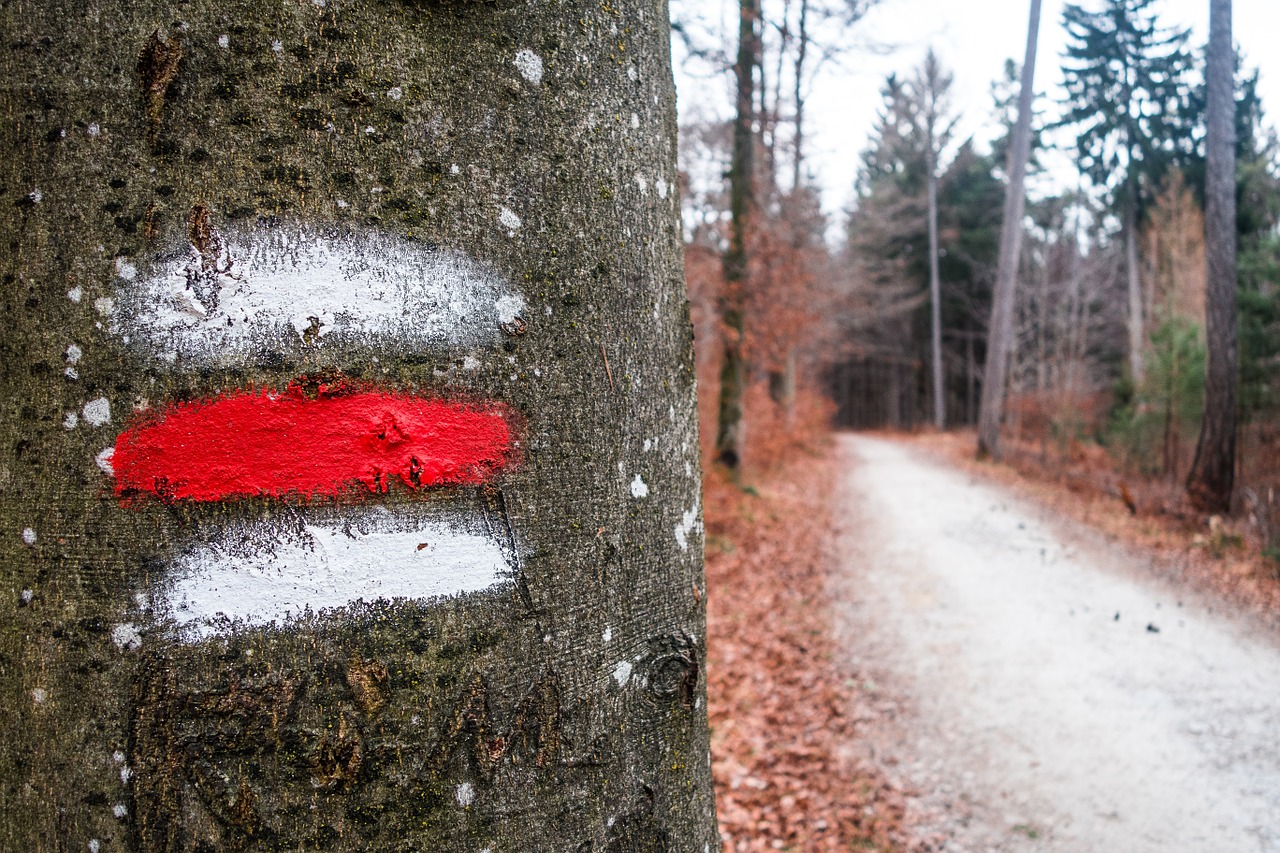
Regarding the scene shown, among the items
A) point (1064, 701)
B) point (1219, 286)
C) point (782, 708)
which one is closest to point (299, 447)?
A: point (782, 708)

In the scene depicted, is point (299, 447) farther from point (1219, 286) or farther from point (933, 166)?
point (933, 166)

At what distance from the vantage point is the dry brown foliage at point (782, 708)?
3754mm

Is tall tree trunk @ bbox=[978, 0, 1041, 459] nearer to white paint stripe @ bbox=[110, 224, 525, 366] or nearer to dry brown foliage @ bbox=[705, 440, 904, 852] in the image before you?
dry brown foliage @ bbox=[705, 440, 904, 852]

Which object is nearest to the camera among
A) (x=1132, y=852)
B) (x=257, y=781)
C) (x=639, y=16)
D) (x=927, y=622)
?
(x=257, y=781)

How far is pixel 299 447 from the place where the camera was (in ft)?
2.27

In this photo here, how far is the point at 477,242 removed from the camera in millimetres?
731

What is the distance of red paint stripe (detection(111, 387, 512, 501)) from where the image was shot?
26.4 inches

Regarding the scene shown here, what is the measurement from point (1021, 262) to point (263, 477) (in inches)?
1365

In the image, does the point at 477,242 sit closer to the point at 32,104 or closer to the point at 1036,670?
the point at 32,104

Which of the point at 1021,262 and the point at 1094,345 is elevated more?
the point at 1021,262

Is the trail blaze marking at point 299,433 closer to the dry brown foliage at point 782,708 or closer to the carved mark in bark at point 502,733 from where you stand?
the carved mark in bark at point 502,733

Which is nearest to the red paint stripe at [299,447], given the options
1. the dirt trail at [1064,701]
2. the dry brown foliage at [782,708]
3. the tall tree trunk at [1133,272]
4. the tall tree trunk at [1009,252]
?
the dry brown foliage at [782,708]

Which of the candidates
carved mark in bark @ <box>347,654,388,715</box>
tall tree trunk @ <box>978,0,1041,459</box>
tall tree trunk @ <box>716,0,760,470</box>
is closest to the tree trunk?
carved mark in bark @ <box>347,654,388,715</box>

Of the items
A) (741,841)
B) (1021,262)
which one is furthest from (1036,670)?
(1021,262)
